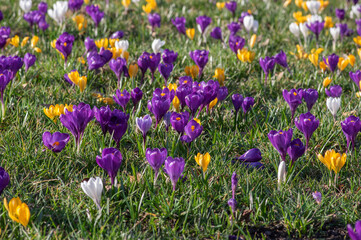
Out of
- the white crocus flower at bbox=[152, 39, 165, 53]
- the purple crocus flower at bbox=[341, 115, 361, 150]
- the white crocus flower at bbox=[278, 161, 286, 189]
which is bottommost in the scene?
the white crocus flower at bbox=[278, 161, 286, 189]

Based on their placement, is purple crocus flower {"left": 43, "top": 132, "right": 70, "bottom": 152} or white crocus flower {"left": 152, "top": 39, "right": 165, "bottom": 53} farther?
white crocus flower {"left": 152, "top": 39, "right": 165, "bottom": 53}

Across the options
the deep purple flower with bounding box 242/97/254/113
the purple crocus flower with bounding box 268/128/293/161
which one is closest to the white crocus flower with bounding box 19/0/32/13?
the deep purple flower with bounding box 242/97/254/113

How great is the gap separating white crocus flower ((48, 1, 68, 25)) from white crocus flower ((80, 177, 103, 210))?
11.2ft

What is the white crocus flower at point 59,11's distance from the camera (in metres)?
5.34

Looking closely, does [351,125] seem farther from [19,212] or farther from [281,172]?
[19,212]

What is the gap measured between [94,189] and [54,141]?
25.7 inches

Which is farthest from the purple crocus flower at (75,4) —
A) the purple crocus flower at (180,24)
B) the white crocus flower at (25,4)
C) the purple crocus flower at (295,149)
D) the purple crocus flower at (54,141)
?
the purple crocus flower at (295,149)

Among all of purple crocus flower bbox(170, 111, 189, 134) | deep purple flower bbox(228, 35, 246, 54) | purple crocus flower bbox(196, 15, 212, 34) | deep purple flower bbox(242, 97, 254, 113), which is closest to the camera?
purple crocus flower bbox(170, 111, 189, 134)

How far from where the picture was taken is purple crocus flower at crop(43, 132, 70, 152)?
9.73ft

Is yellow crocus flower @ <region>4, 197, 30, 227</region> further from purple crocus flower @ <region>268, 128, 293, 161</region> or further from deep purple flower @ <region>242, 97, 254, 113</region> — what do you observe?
deep purple flower @ <region>242, 97, 254, 113</region>

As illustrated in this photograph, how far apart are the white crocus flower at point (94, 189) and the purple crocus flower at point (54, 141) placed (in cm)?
56

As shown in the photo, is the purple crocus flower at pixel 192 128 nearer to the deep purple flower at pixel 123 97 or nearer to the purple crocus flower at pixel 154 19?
the deep purple flower at pixel 123 97

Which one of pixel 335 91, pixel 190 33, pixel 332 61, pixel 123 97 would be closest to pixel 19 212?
pixel 123 97

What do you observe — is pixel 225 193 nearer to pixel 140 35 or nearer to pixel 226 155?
pixel 226 155
